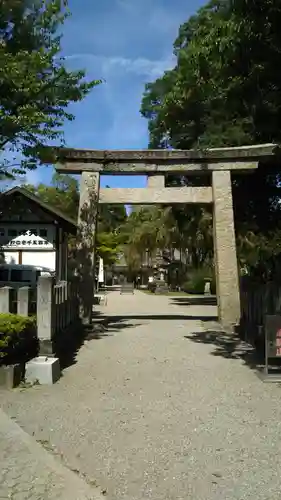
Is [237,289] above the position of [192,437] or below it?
above

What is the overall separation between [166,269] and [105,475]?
208 feet

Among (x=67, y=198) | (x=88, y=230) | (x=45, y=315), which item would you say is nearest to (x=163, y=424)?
(x=45, y=315)

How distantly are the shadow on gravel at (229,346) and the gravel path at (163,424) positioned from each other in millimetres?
331

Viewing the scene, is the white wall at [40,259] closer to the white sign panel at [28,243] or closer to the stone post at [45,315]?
the white sign panel at [28,243]

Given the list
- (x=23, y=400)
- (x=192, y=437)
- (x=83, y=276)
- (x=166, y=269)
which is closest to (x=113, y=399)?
(x=23, y=400)

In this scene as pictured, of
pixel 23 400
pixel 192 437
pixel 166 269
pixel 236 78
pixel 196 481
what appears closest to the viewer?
pixel 196 481

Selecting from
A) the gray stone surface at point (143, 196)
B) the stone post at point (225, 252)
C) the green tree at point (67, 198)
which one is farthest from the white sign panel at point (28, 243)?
the green tree at point (67, 198)

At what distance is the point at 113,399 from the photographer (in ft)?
23.7

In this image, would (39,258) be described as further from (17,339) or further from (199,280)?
(199,280)

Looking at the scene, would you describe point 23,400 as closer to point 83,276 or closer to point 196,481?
point 196,481

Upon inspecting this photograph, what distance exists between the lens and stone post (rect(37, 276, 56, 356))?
343 inches

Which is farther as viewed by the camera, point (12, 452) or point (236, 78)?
point (236, 78)

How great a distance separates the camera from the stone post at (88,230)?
15891 mm

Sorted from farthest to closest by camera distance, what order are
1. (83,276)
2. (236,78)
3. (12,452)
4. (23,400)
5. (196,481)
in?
(83,276) → (236,78) → (23,400) → (12,452) → (196,481)
